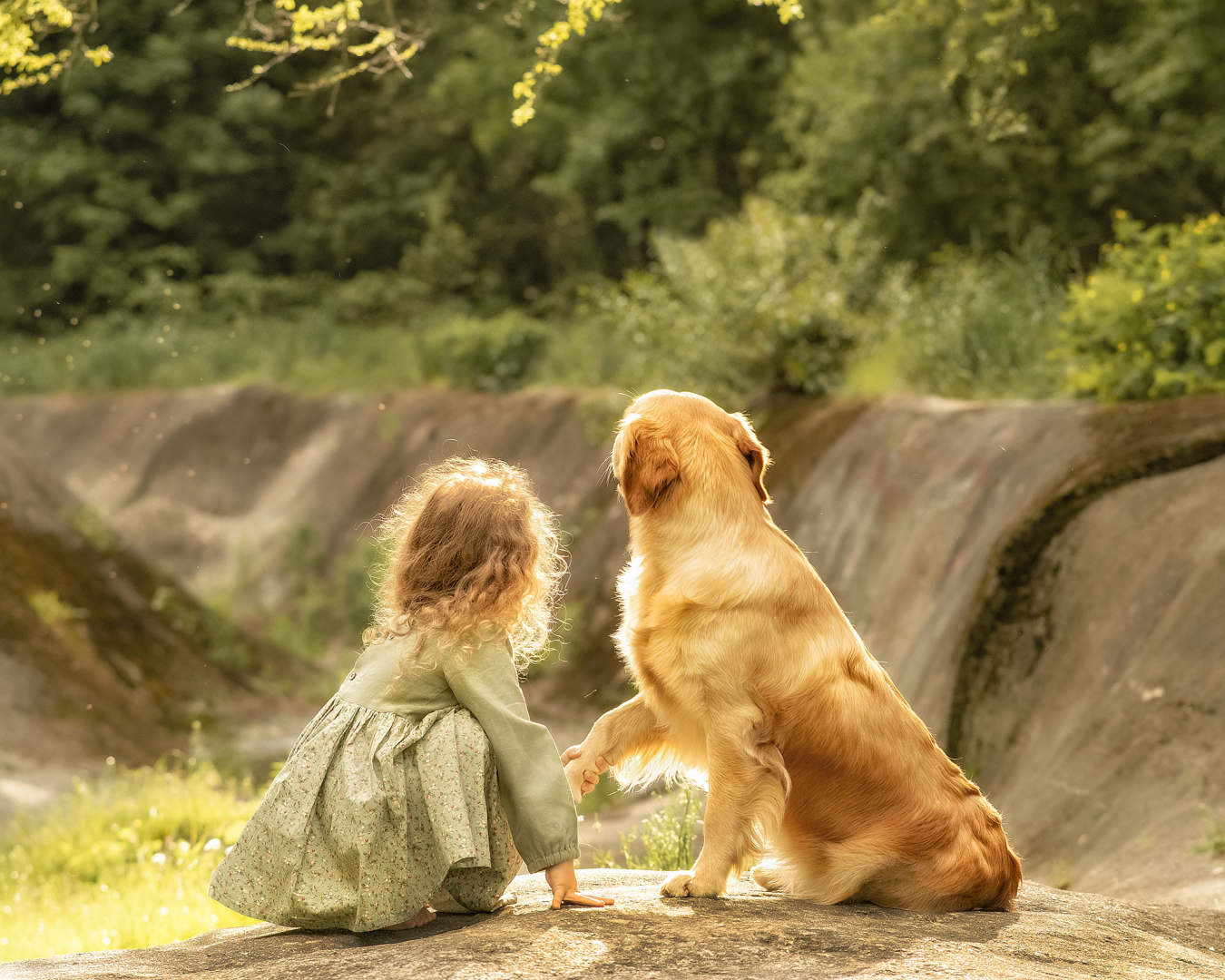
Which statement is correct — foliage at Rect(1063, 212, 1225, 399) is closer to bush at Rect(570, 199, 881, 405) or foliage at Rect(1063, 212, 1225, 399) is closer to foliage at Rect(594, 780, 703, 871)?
bush at Rect(570, 199, 881, 405)

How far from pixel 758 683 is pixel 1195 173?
1226 centimetres

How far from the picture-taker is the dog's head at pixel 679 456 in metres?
3.49

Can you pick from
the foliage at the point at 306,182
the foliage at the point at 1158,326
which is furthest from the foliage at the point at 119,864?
the foliage at the point at 306,182

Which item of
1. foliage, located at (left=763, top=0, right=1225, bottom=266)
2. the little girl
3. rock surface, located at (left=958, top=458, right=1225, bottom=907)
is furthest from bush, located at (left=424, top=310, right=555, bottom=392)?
the little girl

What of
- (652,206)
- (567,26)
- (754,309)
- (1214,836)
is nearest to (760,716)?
(1214,836)

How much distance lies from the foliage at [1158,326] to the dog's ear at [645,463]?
15.1 feet

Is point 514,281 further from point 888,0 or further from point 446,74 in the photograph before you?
point 888,0

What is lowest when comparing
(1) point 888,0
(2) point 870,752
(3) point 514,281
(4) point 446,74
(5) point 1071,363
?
(2) point 870,752

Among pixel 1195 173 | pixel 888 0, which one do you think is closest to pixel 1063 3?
pixel 888 0

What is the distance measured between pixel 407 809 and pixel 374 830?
0.32 feet

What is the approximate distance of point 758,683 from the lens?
10.9ft

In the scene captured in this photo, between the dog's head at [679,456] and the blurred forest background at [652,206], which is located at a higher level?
the blurred forest background at [652,206]

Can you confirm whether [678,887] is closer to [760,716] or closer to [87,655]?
[760,716]

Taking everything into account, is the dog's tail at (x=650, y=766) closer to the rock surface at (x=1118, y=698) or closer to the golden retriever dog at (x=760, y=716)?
the golden retriever dog at (x=760, y=716)
